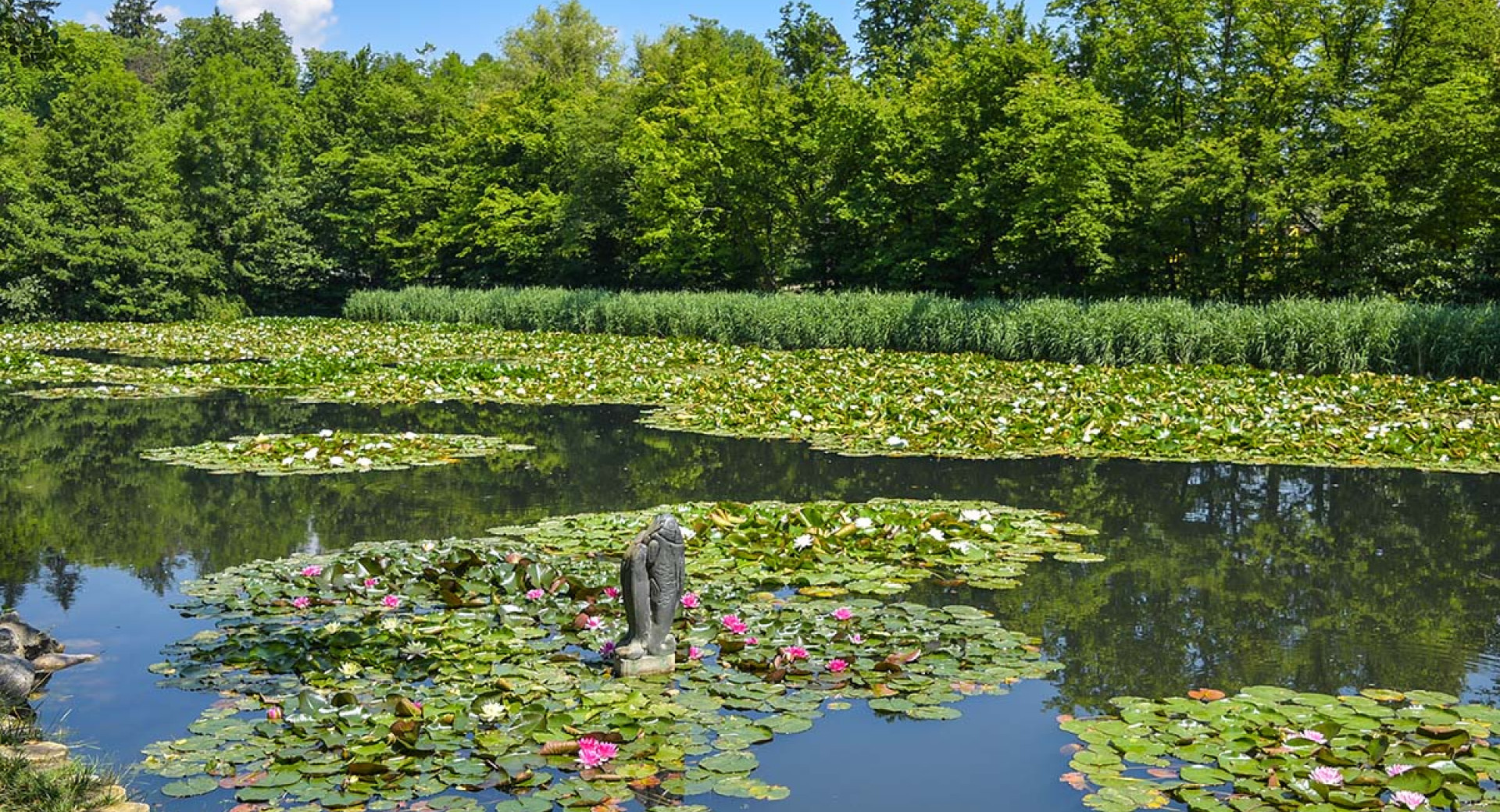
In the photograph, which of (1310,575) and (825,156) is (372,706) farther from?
(825,156)

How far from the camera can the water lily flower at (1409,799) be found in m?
4.05

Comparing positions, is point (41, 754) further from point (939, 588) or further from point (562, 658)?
point (939, 588)

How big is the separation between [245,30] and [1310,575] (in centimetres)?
8575

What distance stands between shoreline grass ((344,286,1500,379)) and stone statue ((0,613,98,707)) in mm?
18459

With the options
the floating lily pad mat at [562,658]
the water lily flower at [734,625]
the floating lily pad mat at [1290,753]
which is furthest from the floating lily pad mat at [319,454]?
the floating lily pad mat at [1290,753]

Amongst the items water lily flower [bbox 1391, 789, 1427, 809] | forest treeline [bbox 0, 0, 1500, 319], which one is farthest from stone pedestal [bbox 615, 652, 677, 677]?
forest treeline [bbox 0, 0, 1500, 319]

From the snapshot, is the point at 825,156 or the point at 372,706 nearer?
the point at 372,706

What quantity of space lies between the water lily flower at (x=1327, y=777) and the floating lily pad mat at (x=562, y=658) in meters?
1.57

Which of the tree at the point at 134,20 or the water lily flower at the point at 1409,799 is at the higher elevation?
the tree at the point at 134,20

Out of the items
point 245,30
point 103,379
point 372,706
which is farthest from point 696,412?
point 245,30

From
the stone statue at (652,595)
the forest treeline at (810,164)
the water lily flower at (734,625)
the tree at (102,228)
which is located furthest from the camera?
the tree at (102,228)

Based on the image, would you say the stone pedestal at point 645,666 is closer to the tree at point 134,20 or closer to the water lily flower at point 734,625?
the water lily flower at point 734,625

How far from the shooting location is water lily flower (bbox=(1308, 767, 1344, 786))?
4.20m

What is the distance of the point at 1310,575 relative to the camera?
7.88 m
